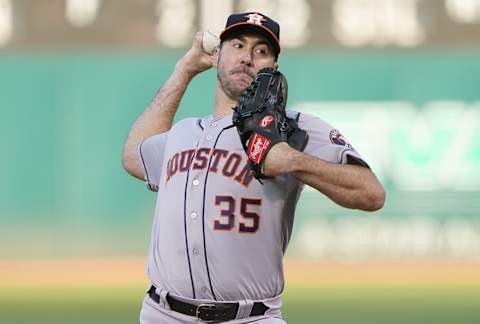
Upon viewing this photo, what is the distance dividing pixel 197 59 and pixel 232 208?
2.64ft

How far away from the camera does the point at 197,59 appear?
3984 millimetres

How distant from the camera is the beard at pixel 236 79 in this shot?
3.54 meters

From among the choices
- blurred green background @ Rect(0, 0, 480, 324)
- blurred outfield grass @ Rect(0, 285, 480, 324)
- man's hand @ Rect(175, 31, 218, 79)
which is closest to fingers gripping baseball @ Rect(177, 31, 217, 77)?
man's hand @ Rect(175, 31, 218, 79)

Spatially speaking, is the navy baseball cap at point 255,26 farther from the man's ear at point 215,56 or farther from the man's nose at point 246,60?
Answer: the man's ear at point 215,56

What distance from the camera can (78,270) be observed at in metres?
9.22

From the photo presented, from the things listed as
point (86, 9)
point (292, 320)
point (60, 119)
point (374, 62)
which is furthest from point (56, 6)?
point (292, 320)

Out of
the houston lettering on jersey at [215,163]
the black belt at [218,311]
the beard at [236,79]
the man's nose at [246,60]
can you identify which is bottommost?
the black belt at [218,311]

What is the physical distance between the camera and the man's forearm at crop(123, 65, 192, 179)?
12.9 ft

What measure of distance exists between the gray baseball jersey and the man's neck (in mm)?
162

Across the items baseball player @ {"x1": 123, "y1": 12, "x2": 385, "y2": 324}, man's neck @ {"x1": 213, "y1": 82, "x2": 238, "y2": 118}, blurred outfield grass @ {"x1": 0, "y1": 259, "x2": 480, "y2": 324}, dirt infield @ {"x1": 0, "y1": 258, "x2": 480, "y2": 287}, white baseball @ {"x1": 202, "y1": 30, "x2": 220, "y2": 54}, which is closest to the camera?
baseball player @ {"x1": 123, "y1": 12, "x2": 385, "y2": 324}

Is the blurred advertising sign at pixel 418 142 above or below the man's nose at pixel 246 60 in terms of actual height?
above

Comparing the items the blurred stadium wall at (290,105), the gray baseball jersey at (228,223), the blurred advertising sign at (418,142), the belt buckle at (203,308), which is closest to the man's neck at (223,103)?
the gray baseball jersey at (228,223)

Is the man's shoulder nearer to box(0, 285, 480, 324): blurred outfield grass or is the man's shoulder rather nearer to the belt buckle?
the belt buckle

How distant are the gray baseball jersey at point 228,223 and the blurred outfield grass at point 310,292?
3.80 m
